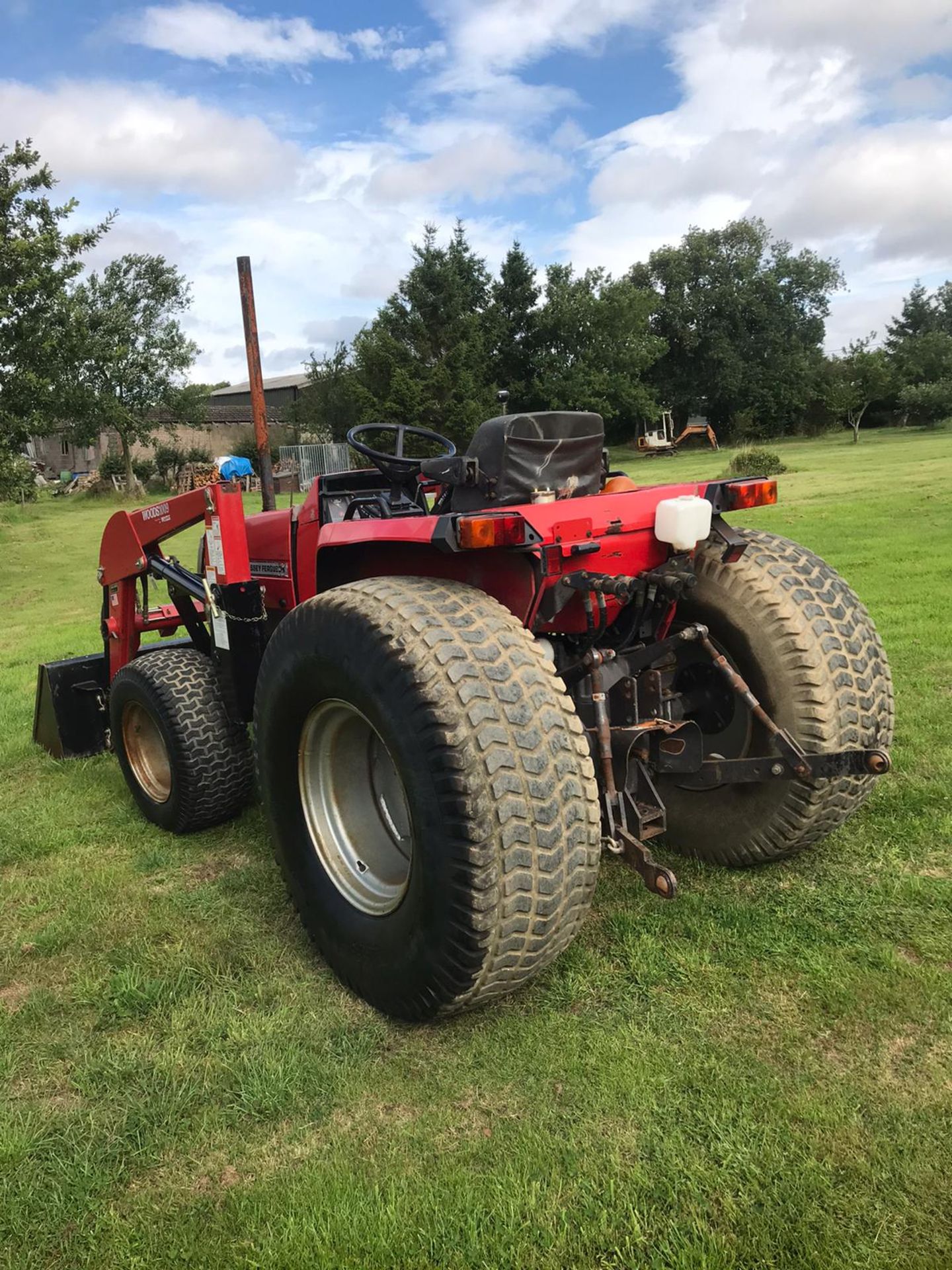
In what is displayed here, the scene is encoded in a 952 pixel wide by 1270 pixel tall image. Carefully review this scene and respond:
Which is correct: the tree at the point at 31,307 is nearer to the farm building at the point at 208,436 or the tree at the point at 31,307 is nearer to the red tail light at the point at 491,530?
the red tail light at the point at 491,530

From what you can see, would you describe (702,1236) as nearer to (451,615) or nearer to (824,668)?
(451,615)

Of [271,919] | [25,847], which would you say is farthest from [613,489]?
[25,847]

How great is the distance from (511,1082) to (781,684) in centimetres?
154

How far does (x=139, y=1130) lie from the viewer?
7.61 feet

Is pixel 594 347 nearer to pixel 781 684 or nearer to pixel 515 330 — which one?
pixel 515 330

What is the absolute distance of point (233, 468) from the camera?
394cm

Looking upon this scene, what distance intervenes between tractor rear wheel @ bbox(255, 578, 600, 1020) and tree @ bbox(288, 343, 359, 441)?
139 feet

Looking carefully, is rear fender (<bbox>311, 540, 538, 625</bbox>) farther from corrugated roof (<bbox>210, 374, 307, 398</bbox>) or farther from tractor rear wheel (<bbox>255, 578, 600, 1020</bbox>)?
corrugated roof (<bbox>210, 374, 307, 398</bbox>)

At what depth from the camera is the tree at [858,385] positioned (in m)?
45.9

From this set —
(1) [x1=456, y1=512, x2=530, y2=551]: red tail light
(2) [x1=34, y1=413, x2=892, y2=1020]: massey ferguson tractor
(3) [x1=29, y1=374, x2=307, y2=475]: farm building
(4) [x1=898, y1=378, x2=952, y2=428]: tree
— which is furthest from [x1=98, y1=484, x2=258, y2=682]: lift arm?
(4) [x1=898, y1=378, x2=952, y2=428]: tree

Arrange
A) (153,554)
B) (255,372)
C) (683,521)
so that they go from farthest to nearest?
(255,372) → (153,554) → (683,521)

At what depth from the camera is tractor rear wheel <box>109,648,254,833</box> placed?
3994 mm

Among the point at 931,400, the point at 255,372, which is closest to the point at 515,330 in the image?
the point at 931,400

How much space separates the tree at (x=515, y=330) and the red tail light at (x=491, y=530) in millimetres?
40826
